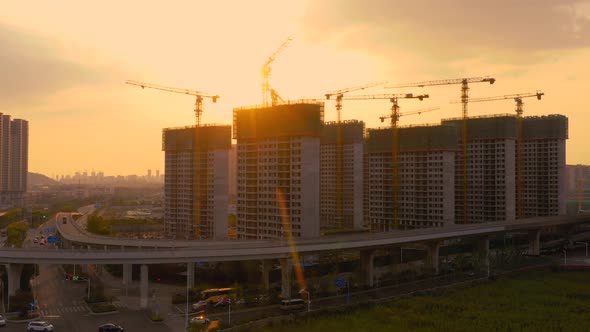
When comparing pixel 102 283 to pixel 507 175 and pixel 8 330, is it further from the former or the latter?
pixel 507 175

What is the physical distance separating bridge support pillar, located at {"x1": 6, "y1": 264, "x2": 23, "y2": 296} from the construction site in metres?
27.9

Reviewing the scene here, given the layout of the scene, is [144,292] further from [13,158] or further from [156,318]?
[13,158]

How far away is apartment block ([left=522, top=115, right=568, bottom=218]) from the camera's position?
3617 inches

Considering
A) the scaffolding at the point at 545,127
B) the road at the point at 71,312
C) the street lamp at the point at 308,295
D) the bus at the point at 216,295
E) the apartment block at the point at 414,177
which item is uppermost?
the scaffolding at the point at 545,127

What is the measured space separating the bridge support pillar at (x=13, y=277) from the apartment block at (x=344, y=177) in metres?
60.1

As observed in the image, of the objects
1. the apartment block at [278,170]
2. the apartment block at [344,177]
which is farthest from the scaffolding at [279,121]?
the apartment block at [344,177]

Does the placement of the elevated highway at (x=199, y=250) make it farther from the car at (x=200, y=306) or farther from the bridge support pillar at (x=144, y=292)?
the car at (x=200, y=306)

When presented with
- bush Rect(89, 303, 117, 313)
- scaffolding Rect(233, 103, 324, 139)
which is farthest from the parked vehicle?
scaffolding Rect(233, 103, 324, 139)

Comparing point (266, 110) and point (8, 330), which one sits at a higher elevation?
point (266, 110)

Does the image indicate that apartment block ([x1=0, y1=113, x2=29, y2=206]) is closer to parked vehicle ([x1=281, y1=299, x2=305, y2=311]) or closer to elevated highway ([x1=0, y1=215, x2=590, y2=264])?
elevated highway ([x1=0, y1=215, x2=590, y2=264])

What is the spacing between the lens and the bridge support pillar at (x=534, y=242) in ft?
245

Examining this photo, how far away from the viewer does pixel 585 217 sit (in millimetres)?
85188

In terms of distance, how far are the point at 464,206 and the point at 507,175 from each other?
920 centimetres

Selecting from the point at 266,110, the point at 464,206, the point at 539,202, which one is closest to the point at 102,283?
the point at 266,110
